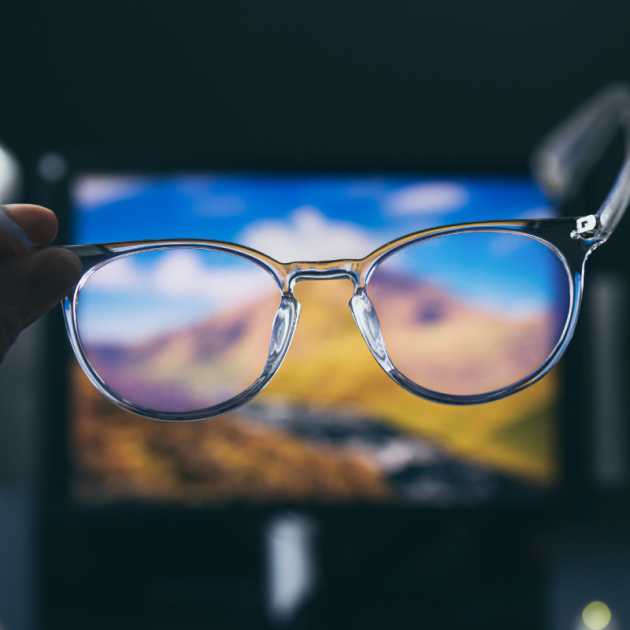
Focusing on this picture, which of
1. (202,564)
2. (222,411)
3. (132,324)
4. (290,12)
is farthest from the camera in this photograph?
(290,12)

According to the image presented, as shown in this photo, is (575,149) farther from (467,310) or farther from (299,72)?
(299,72)

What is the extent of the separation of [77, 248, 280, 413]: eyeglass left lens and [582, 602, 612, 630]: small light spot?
0.56m

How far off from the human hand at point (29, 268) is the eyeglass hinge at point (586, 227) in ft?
0.96

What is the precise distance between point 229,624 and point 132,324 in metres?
0.47

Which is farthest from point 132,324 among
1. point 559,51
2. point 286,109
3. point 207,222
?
point 559,51

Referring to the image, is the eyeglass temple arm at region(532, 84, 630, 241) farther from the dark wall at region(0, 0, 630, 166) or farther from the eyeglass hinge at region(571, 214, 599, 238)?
the eyeglass hinge at region(571, 214, 599, 238)

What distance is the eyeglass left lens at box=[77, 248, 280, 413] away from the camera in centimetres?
70

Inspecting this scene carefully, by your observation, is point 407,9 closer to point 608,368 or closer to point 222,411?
point 608,368

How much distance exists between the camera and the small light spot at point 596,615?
692mm

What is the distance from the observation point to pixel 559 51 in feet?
3.28

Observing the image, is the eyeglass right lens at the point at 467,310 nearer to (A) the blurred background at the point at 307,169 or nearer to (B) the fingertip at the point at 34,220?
(A) the blurred background at the point at 307,169

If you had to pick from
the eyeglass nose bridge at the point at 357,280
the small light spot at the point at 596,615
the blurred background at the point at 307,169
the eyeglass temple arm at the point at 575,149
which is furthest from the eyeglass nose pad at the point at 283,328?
the small light spot at the point at 596,615

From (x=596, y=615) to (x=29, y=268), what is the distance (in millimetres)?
817

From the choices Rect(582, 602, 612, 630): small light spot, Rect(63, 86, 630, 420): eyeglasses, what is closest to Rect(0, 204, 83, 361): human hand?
Rect(63, 86, 630, 420): eyeglasses
